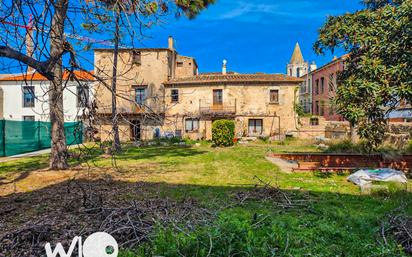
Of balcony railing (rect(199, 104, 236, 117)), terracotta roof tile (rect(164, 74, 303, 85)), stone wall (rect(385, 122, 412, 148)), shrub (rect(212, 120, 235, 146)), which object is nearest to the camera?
stone wall (rect(385, 122, 412, 148))

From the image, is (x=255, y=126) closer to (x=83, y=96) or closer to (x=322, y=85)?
(x=322, y=85)

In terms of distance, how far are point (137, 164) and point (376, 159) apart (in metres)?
7.93

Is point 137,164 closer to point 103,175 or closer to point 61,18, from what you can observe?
point 103,175

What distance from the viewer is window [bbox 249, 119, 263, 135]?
87.8 feet

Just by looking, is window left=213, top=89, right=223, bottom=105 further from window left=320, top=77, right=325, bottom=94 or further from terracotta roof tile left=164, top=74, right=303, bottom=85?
window left=320, top=77, right=325, bottom=94

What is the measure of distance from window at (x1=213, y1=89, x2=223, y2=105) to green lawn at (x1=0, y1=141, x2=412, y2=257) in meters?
17.5

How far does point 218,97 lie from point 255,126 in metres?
4.13

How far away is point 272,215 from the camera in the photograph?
432 cm

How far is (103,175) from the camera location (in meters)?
8.59

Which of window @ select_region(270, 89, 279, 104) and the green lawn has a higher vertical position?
window @ select_region(270, 89, 279, 104)

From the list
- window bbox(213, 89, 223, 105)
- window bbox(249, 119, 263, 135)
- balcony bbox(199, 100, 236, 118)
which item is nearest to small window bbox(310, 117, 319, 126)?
window bbox(249, 119, 263, 135)

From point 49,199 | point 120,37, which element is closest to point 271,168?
point 49,199

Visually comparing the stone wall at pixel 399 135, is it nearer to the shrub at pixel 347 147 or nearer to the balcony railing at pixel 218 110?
the shrub at pixel 347 147

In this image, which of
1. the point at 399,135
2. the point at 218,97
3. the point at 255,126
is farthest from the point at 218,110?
the point at 399,135
